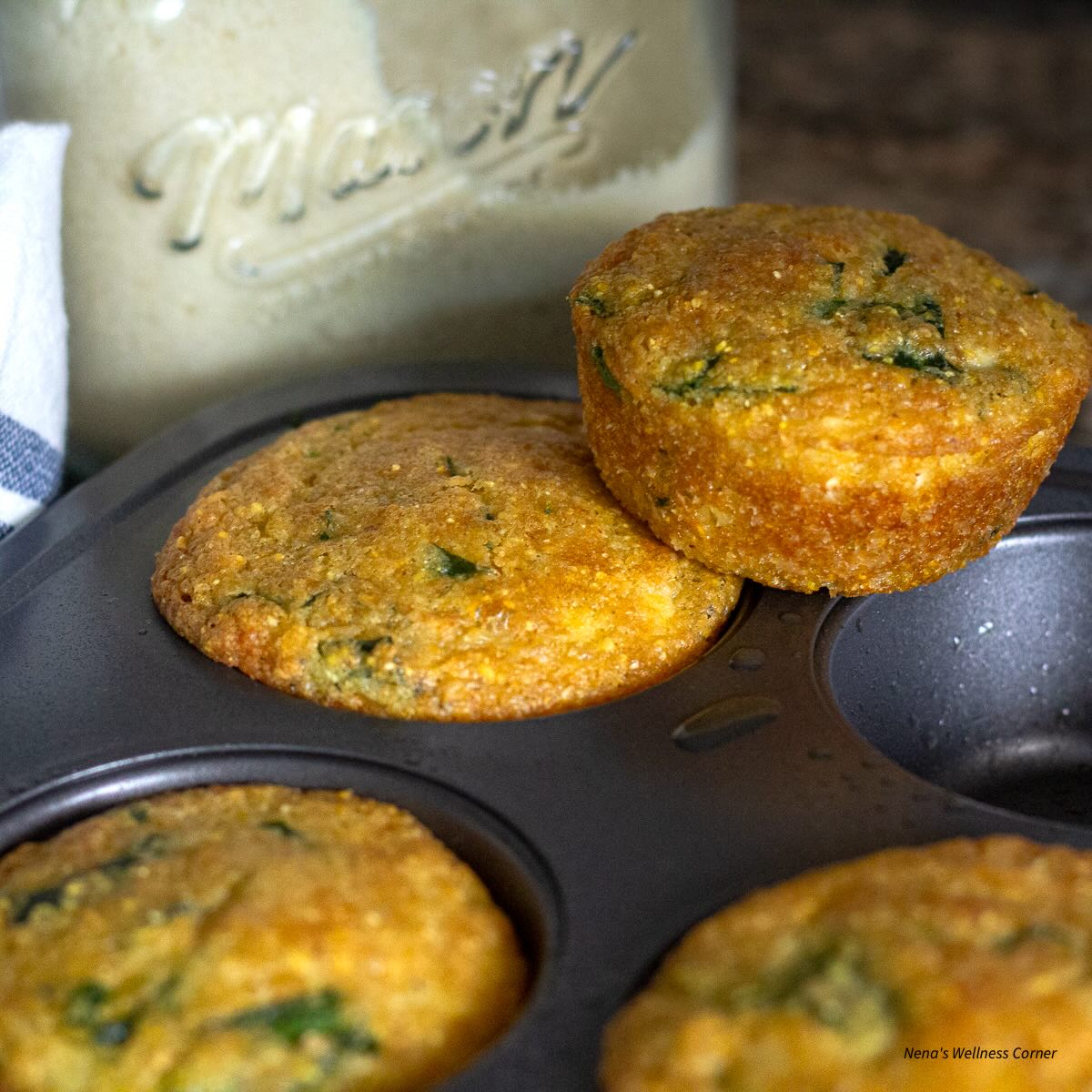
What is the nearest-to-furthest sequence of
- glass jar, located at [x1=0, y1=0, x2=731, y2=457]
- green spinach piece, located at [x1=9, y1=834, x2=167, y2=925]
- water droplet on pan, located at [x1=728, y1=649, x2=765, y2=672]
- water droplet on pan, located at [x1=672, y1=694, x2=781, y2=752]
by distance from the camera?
green spinach piece, located at [x1=9, y1=834, x2=167, y2=925], water droplet on pan, located at [x1=672, y1=694, x2=781, y2=752], water droplet on pan, located at [x1=728, y1=649, x2=765, y2=672], glass jar, located at [x1=0, y1=0, x2=731, y2=457]

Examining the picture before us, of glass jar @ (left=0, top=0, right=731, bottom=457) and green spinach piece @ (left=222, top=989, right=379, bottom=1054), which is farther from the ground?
glass jar @ (left=0, top=0, right=731, bottom=457)

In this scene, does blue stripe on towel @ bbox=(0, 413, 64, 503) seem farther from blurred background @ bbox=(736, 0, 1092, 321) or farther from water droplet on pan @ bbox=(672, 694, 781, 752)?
blurred background @ bbox=(736, 0, 1092, 321)

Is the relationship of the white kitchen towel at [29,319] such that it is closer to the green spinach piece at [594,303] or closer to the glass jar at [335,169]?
the glass jar at [335,169]

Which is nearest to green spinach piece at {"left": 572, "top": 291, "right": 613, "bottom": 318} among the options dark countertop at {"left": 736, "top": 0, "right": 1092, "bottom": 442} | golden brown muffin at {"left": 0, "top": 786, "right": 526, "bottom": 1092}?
golden brown muffin at {"left": 0, "top": 786, "right": 526, "bottom": 1092}

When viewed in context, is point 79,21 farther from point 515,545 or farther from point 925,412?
point 925,412

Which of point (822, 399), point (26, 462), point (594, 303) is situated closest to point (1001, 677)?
point (822, 399)

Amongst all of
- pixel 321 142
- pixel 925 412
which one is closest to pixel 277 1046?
pixel 925 412

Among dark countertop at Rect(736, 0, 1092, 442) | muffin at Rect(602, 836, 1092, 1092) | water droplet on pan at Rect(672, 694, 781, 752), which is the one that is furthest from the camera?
dark countertop at Rect(736, 0, 1092, 442)

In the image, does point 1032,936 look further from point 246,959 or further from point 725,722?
point 246,959
